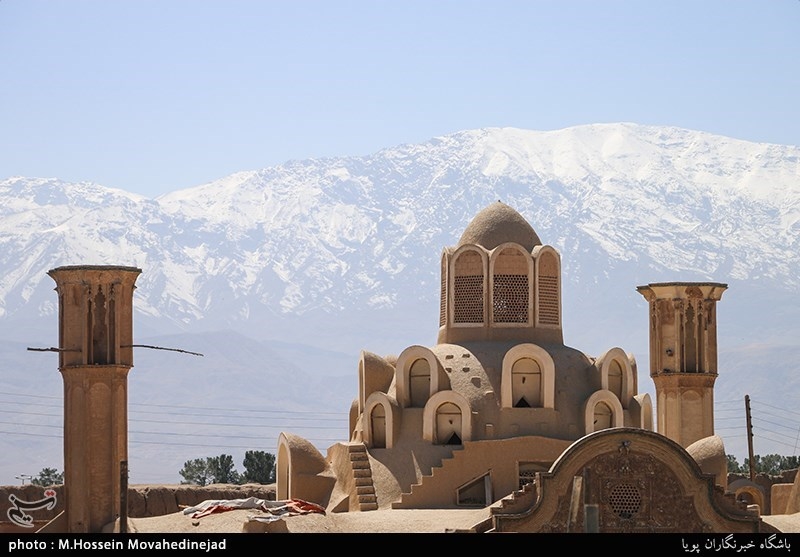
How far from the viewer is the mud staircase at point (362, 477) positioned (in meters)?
51.4

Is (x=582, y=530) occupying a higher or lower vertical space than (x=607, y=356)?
lower

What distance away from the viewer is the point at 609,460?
149ft

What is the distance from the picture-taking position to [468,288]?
5588cm

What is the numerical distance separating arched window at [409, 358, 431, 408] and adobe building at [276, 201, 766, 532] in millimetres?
42

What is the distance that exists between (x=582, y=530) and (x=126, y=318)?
15.2 meters

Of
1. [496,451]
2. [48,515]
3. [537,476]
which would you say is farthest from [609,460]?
[48,515]

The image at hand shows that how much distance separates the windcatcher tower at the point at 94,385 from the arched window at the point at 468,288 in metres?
10.3

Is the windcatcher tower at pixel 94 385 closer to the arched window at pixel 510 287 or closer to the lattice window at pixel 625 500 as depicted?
the arched window at pixel 510 287

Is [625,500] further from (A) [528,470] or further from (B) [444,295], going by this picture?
(B) [444,295]

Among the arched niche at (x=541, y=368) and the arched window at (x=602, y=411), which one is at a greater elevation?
the arched niche at (x=541, y=368)

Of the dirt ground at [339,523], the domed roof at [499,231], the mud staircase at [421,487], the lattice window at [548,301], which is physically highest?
the domed roof at [499,231]

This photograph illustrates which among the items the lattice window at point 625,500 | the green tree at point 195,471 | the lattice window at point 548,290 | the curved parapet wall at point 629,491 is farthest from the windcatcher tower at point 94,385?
the green tree at point 195,471

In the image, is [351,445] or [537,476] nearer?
[537,476]
